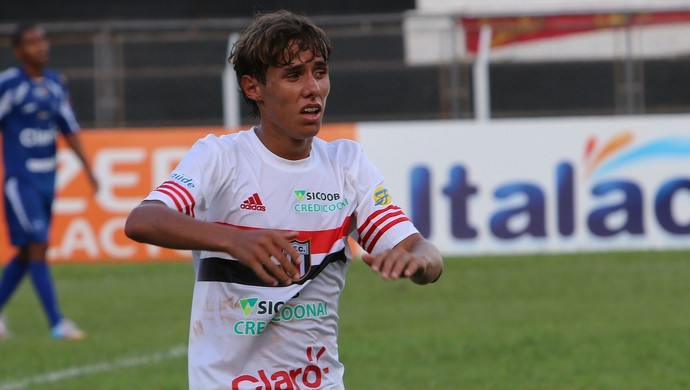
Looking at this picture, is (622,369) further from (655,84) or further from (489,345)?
(655,84)

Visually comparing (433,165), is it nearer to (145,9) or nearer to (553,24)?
(553,24)

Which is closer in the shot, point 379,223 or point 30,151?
point 379,223

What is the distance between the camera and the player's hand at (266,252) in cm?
354

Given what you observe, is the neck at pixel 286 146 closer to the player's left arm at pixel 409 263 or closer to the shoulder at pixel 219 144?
the shoulder at pixel 219 144

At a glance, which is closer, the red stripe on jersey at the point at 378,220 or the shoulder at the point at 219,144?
the shoulder at the point at 219,144

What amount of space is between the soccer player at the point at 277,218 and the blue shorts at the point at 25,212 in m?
6.10

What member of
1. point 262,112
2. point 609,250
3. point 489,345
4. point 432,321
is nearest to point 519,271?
point 609,250

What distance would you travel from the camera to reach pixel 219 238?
12.1 feet

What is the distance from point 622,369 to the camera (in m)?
8.00

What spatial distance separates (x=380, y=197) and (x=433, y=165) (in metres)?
10.2

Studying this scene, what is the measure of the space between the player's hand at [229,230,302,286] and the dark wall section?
1959 centimetres

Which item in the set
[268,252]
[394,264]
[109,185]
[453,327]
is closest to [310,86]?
[394,264]

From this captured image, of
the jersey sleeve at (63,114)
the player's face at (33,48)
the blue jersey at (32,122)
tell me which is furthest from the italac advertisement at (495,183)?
the player's face at (33,48)

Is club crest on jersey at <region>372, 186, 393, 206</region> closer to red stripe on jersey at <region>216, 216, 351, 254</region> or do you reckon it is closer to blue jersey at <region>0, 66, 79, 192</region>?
red stripe on jersey at <region>216, 216, 351, 254</region>
